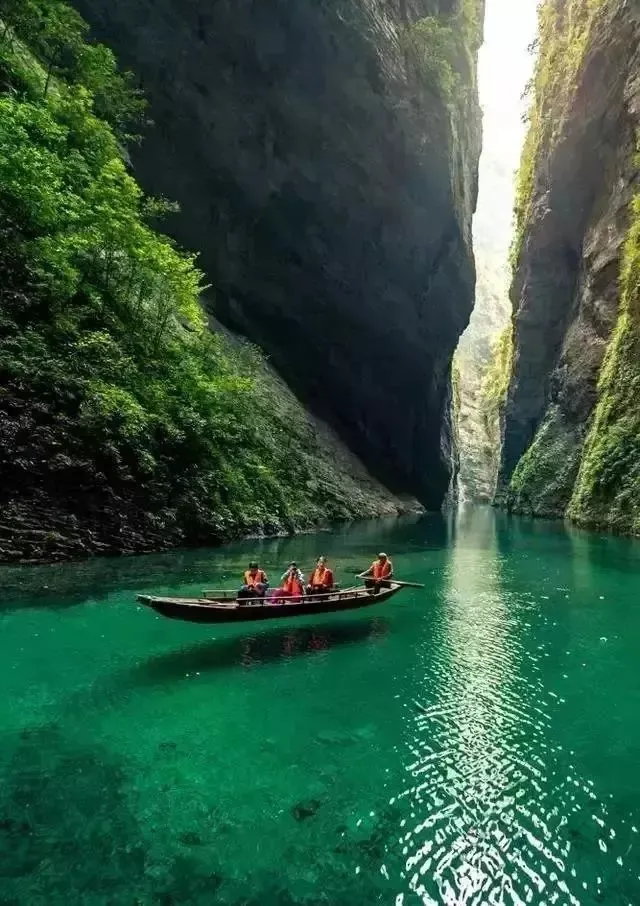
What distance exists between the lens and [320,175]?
3941cm

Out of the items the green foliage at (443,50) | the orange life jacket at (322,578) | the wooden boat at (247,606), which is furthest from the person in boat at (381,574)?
the green foliage at (443,50)

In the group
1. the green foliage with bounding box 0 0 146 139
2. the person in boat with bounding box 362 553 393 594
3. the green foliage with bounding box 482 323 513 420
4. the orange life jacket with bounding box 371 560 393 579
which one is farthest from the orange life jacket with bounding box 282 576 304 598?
the green foliage with bounding box 482 323 513 420

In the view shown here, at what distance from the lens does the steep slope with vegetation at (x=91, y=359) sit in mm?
16125

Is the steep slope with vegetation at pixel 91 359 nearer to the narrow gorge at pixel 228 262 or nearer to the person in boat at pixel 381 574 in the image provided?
the narrow gorge at pixel 228 262

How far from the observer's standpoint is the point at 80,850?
503 cm

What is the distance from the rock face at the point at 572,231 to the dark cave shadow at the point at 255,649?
36055mm

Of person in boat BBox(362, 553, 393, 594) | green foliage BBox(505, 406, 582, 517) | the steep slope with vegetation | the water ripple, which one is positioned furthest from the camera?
green foliage BBox(505, 406, 582, 517)

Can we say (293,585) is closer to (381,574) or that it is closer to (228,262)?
(381,574)

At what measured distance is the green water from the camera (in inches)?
192

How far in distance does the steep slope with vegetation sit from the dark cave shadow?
6.86 m

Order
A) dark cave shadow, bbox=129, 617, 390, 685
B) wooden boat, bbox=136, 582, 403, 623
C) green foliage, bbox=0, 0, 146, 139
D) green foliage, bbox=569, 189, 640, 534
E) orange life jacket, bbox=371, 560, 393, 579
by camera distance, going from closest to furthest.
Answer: dark cave shadow, bbox=129, 617, 390, 685 < wooden boat, bbox=136, 582, 403, 623 < orange life jacket, bbox=371, 560, 393, 579 < green foliage, bbox=0, 0, 146, 139 < green foliage, bbox=569, 189, 640, 534

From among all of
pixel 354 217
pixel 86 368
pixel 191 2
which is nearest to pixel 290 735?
pixel 86 368

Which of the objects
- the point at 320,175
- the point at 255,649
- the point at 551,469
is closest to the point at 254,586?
the point at 255,649

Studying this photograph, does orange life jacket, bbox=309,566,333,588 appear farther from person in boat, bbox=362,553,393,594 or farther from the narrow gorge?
the narrow gorge
